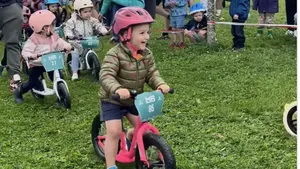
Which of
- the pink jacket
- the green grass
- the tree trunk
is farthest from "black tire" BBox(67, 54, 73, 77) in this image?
the tree trunk

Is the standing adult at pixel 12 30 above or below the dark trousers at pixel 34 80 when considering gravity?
above

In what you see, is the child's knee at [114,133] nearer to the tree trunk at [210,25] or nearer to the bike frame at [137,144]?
the bike frame at [137,144]

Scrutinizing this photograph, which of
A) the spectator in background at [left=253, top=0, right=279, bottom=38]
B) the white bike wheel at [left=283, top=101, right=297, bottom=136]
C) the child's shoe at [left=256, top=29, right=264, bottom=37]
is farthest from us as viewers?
the child's shoe at [left=256, top=29, right=264, bottom=37]

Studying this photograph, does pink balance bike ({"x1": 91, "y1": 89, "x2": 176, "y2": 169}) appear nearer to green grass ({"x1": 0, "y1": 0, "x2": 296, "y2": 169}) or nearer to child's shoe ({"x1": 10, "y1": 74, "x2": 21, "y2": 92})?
A: green grass ({"x1": 0, "y1": 0, "x2": 296, "y2": 169})

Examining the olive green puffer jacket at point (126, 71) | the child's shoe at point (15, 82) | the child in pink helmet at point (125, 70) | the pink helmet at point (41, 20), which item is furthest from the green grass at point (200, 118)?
the pink helmet at point (41, 20)

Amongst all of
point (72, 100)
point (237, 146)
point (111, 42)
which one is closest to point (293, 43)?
point (111, 42)

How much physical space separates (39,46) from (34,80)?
52 centimetres

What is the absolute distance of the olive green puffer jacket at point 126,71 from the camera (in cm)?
405

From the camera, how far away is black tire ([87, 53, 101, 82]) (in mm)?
7824

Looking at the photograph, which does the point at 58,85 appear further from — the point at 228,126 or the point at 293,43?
the point at 293,43

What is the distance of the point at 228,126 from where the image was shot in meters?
5.48

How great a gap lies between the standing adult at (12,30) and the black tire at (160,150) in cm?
352

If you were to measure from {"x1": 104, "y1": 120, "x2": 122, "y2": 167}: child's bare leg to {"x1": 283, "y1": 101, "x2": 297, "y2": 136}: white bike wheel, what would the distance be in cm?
168

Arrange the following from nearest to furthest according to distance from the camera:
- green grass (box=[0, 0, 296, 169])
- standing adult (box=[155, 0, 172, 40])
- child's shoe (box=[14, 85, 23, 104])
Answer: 1. green grass (box=[0, 0, 296, 169])
2. child's shoe (box=[14, 85, 23, 104])
3. standing adult (box=[155, 0, 172, 40])
